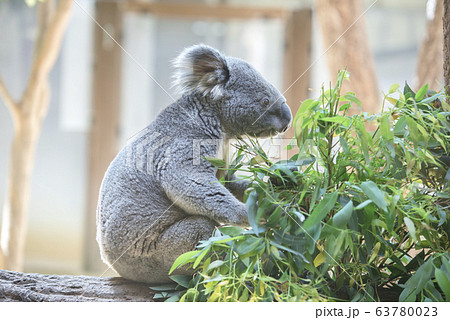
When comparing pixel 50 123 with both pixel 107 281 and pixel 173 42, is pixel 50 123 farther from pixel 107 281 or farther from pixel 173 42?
pixel 107 281

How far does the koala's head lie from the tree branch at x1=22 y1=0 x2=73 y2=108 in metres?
2.29

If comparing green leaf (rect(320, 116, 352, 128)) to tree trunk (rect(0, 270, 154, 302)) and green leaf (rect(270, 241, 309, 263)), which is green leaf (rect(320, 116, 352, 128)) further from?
tree trunk (rect(0, 270, 154, 302))

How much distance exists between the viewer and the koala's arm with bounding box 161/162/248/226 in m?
1.48

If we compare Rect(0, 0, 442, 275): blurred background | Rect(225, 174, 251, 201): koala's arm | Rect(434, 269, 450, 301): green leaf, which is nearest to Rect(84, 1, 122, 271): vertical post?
Rect(0, 0, 442, 275): blurred background

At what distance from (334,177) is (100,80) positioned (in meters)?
2.93

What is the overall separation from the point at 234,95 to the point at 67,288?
0.86 meters

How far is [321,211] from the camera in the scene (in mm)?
1166

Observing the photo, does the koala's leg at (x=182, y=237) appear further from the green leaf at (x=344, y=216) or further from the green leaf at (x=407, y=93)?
the green leaf at (x=407, y=93)

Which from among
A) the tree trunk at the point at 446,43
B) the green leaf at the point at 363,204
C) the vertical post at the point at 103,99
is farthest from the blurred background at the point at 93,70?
the green leaf at the point at 363,204

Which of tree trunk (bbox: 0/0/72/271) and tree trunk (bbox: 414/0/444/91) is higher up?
tree trunk (bbox: 414/0/444/91)

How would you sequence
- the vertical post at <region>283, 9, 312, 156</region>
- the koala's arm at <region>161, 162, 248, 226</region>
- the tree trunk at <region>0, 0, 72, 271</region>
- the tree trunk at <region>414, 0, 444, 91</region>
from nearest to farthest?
the koala's arm at <region>161, 162, 248, 226</region>
the vertical post at <region>283, 9, 312, 156</region>
the tree trunk at <region>414, 0, 444, 91</region>
the tree trunk at <region>0, 0, 72, 271</region>

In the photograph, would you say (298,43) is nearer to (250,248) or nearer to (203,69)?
(203,69)

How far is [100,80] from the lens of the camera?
3.88 m
